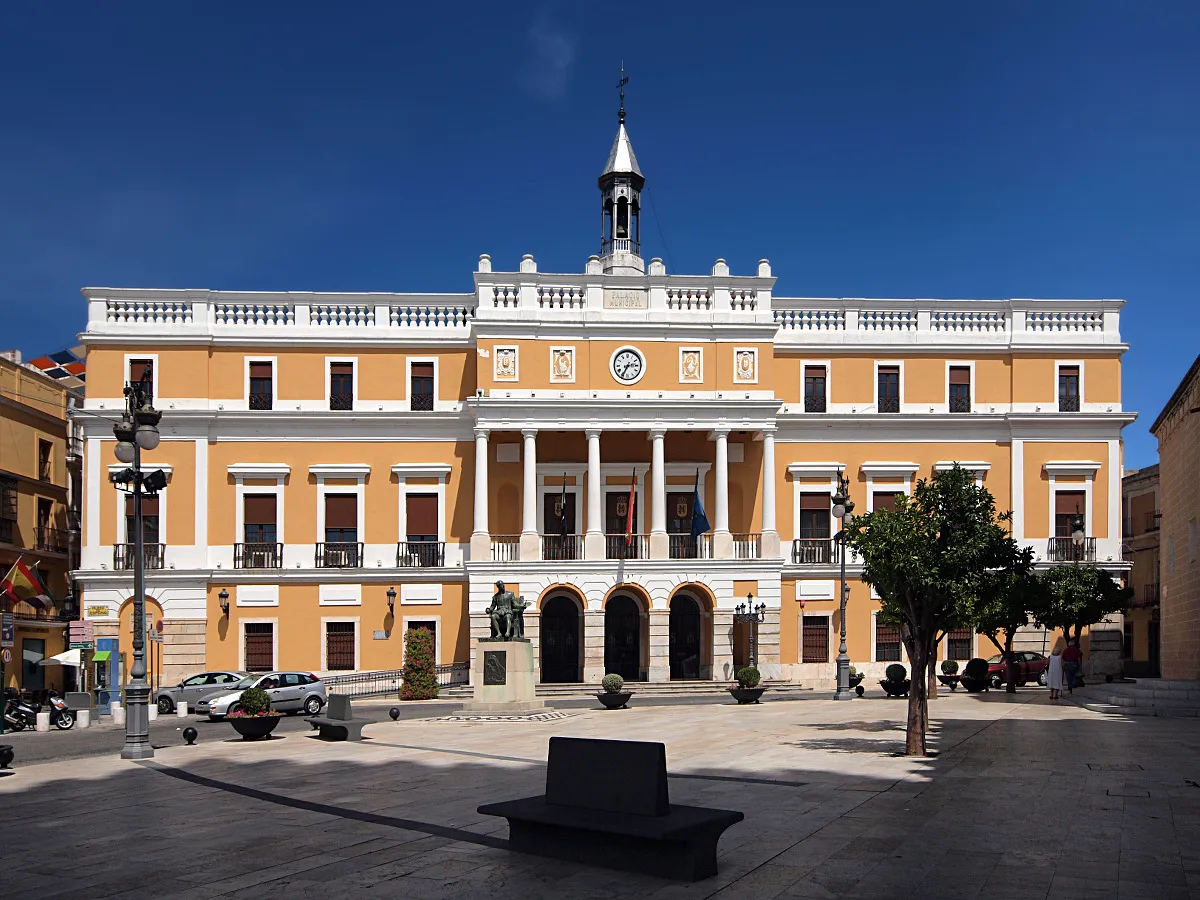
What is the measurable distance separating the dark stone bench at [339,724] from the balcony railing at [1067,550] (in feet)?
92.2

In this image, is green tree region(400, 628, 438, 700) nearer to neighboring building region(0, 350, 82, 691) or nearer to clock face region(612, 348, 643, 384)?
clock face region(612, 348, 643, 384)

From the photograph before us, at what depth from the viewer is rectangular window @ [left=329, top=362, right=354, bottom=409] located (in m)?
40.9

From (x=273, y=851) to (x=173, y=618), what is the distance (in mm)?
30669

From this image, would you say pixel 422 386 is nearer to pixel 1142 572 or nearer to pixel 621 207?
pixel 621 207

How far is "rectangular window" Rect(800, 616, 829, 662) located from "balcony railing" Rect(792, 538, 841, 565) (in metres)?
2.05

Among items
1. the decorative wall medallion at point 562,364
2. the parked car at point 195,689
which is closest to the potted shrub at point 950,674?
the decorative wall medallion at point 562,364

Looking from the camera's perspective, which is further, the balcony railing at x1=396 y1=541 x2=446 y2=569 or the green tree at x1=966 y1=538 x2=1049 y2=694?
the balcony railing at x1=396 y1=541 x2=446 y2=569

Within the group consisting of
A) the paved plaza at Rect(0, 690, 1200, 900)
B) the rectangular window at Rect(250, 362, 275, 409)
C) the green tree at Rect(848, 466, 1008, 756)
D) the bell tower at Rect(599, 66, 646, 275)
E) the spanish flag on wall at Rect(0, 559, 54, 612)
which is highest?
the bell tower at Rect(599, 66, 646, 275)

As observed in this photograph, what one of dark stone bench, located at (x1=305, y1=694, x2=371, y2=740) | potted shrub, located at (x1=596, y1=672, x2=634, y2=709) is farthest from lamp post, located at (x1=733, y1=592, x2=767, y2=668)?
dark stone bench, located at (x1=305, y1=694, x2=371, y2=740)

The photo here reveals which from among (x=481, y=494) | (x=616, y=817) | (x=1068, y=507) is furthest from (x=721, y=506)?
(x=616, y=817)

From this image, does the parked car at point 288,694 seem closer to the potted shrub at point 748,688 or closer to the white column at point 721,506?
the potted shrub at point 748,688

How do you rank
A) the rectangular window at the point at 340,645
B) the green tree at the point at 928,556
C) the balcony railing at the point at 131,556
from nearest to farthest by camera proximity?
1. the green tree at the point at 928,556
2. the balcony railing at the point at 131,556
3. the rectangular window at the point at 340,645

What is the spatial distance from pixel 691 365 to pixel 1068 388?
14300 mm

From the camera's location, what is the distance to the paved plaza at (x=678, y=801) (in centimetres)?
913
